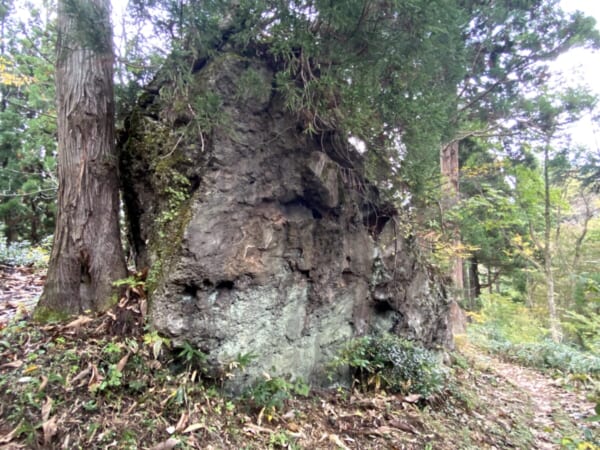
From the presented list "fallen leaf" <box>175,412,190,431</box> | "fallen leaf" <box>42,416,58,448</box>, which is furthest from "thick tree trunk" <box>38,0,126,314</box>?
"fallen leaf" <box>175,412,190,431</box>

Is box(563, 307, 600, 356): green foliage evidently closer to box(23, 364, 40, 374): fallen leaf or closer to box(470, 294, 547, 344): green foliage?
box(470, 294, 547, 344): green foliage

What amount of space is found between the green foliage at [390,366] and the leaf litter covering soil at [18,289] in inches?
138

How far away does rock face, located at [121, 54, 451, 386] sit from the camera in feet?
10.5

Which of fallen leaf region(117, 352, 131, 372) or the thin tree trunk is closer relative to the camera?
fallen leaf region(117, 352, 131, 372)

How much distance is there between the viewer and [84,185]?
330 cm

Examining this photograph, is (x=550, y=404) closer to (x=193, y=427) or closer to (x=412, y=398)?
(x=412, y=398)

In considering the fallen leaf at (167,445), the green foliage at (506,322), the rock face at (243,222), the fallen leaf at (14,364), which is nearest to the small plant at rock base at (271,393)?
the rock face at (243,222)

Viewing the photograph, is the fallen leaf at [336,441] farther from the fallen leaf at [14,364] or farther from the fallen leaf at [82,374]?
the fallen leaf at [14,364]


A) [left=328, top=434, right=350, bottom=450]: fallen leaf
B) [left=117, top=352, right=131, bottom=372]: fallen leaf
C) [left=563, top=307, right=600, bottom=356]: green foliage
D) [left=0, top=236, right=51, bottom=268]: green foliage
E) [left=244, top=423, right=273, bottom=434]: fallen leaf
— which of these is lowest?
[left=563, top=307, right=600, bottom=356]: green foliage

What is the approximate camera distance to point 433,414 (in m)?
3.90

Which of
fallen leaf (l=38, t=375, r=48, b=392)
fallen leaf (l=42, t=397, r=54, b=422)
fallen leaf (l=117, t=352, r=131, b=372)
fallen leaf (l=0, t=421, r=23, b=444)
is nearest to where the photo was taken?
fallen leaf (l=0, t=421, r=23, b=444)

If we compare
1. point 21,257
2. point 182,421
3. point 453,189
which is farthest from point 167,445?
point 453,189

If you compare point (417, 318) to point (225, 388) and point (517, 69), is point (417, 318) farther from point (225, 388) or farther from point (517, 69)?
point (517, 69)

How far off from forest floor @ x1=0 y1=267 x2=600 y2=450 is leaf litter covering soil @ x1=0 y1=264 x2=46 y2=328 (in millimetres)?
40
